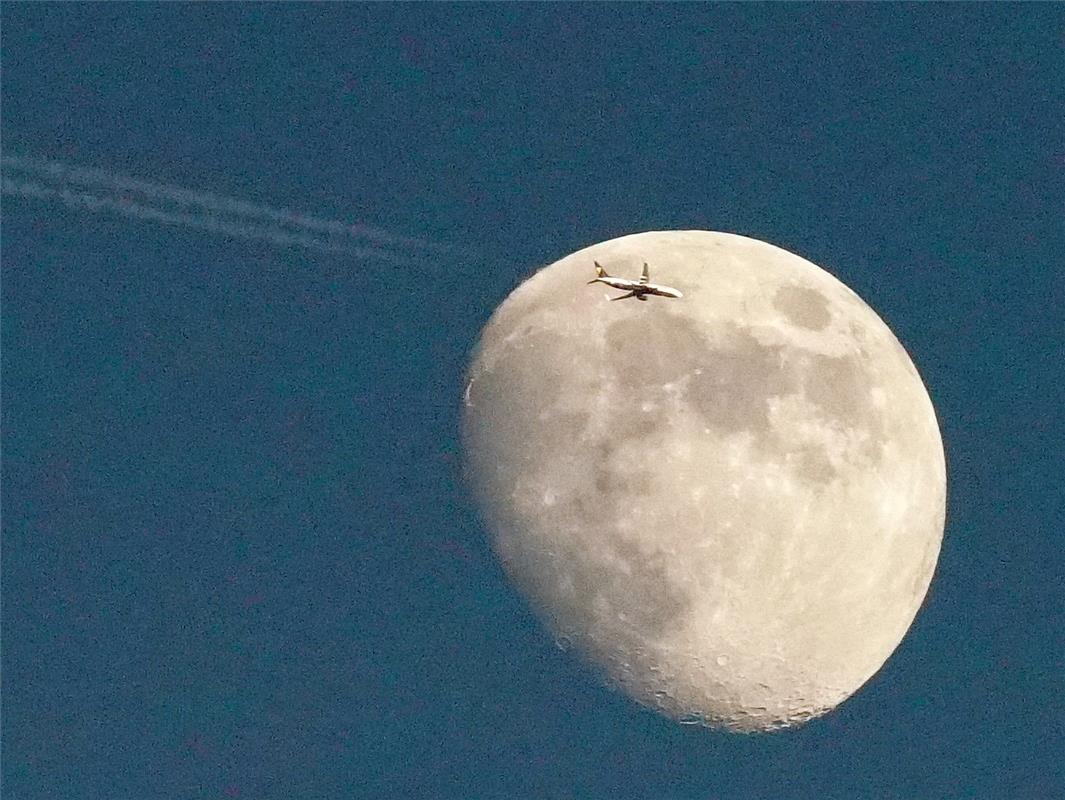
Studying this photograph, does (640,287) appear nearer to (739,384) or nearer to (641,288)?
(641,288)

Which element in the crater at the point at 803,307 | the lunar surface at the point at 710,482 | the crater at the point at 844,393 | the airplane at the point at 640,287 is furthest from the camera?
the crater at the point at 803,307

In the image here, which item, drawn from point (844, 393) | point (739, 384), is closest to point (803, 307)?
point (844, 393)

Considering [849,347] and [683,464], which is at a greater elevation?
[849,347]

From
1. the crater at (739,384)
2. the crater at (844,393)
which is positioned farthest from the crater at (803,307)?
the crater at (739,384)

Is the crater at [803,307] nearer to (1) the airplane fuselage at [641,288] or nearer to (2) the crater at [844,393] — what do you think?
(2) the crater at [844,393]

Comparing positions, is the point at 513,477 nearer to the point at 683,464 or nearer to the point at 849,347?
the point at 683,464

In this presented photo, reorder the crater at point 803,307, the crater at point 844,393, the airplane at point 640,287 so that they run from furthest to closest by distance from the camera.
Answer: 1. the crater at point 803,307
2. the airplane at point 640,287
3. the crater at point 844,393

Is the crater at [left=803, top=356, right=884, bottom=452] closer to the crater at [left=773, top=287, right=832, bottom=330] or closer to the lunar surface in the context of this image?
the lunar surface

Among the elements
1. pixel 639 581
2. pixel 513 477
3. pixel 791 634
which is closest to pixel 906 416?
pixel 791 634
